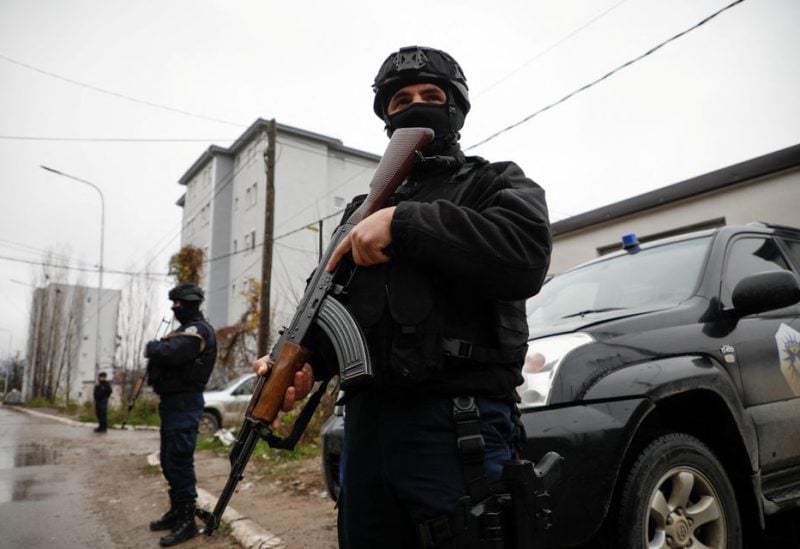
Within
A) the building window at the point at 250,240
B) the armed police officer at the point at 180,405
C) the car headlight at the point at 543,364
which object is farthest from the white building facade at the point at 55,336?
the car headlight at the point at 543,364

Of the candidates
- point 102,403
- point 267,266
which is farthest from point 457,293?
point 102,403

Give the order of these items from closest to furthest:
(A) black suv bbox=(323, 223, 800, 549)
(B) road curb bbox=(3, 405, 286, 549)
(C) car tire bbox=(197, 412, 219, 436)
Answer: (A) black suv bbox=(323, 223, 800, 549) < (B) road curb bbox=(3, 405, 286, 549) < (C) car tire bbox=(197, 412, 219, 436)

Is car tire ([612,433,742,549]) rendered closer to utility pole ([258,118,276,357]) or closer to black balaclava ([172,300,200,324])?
black balaclava ([172,300,200,324])

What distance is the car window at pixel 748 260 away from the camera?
288cm

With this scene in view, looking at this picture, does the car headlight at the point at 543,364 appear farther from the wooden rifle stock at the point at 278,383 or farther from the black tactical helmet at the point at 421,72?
the black tactical helmet at the point at 421,72

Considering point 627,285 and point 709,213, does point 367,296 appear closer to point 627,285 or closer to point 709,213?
point 627,285

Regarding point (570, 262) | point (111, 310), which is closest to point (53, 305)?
point (111, 310)

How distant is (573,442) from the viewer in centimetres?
198

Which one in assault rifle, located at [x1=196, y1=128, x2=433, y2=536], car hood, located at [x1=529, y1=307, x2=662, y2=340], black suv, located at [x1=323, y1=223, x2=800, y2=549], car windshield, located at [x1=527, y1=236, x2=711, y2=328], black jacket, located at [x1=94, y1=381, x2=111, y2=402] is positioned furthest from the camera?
black jacket, located at [x1=94, y1=381, x2=111, y2=402]

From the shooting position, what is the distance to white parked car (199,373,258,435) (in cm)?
1122

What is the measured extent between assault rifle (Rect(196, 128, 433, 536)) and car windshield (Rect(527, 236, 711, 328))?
5.02ft

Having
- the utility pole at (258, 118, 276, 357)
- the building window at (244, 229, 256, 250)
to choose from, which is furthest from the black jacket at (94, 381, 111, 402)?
the building window at (244, 229, 256, 250)

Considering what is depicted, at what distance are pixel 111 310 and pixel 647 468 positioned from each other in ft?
163

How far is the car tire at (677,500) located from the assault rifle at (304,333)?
1.32m
